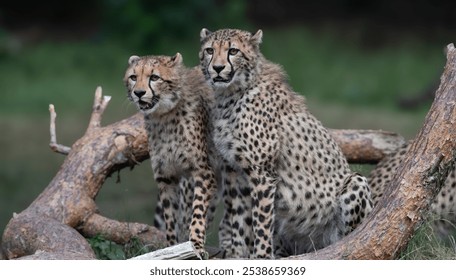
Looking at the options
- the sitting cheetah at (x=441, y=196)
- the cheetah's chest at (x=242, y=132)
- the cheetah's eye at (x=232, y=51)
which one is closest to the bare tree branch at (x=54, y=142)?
the cheetah's chest at (x=242, y=132)

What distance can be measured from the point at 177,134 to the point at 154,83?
0.33 m

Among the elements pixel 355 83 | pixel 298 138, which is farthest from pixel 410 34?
pixel 298 138

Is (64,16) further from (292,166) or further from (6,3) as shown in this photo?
(292,166)

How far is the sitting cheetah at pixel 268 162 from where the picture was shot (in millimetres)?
5395

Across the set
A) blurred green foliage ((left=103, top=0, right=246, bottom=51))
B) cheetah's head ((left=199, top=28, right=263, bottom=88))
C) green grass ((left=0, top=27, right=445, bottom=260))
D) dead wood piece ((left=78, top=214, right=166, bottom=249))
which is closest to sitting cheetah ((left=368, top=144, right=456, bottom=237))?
cheetah's head ((left=199, top=28, right=263, bottom=88))

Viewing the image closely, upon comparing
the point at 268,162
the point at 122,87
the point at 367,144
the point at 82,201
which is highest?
the point at 122,87

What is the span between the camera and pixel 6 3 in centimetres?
1517

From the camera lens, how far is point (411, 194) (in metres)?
4.90

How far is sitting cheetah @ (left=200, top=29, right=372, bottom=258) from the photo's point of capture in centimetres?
539

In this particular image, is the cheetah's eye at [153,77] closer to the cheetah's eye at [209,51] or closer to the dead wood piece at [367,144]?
the cheetah's eye at [209,51]

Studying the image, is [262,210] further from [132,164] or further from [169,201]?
[132,164]

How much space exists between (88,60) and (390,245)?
29.4 feet

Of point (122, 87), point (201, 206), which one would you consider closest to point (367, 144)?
point (201, 206)

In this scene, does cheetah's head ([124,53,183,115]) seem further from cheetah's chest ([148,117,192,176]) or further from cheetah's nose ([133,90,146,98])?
cheetah's chest ([148,117,192,176])
